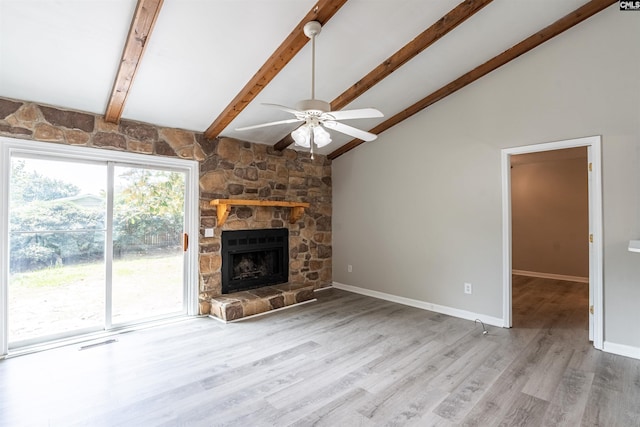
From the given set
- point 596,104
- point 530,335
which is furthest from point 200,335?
point 596,104

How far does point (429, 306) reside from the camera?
4402mm

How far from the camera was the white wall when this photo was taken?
118 inches

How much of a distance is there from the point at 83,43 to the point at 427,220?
4238 millimetres

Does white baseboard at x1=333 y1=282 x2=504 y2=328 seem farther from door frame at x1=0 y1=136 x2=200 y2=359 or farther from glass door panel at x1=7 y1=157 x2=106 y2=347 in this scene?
glass door panel at x1=7 y1=157 x2=106 y2=347

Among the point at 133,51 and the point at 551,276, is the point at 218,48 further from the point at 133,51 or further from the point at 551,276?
the point at 551,276

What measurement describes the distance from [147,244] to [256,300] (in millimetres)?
1550

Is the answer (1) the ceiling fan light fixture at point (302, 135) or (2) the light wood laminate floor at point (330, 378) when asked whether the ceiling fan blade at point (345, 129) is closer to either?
(1) the ceiling fan light fixture at point (302, 135)

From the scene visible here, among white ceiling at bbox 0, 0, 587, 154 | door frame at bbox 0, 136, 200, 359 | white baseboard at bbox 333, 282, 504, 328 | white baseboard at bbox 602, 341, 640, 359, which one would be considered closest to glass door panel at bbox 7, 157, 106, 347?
door frame at bbox 0, 136, 200, 359

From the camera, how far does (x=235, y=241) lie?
454 cm

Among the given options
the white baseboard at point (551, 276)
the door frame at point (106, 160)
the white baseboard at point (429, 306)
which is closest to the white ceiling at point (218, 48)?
the door frame at point (106, 160)

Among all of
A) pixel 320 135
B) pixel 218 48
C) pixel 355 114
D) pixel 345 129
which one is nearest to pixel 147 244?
pixel 218 48

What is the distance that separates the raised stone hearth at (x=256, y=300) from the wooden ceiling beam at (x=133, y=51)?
2551 mm

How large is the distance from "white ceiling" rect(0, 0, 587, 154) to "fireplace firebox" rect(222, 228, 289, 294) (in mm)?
1745

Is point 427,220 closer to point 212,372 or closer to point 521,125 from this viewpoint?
point 521,125
